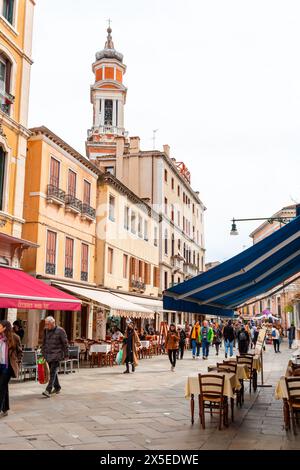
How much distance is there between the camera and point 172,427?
24.3ft

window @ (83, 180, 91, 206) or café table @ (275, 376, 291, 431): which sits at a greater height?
window @ (83, 180, 91, 206)

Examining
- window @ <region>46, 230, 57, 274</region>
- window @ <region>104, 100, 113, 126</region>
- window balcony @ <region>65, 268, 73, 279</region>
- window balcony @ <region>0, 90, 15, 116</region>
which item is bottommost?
window balcony @ <region>65, 268, 73, 279</region>

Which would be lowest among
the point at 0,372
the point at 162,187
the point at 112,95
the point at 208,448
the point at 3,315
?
the point at 208,448

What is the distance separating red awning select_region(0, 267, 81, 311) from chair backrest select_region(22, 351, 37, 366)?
1.45m

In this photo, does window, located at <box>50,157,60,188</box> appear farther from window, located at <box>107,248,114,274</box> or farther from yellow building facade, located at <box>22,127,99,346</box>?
window, located at <box>107,248,114,274</box>

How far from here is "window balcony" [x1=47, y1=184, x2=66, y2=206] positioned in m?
18.8

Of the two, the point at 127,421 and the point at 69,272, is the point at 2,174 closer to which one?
the point at 69,272

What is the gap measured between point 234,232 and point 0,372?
12321 millimetres

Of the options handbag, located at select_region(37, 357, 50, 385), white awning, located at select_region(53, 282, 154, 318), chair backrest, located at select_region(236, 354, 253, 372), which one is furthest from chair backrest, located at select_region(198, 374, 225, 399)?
white awning, located at select_region(53, 282, 154, 318)

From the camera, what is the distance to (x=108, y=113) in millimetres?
45094

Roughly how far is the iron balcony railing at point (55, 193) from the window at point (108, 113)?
2631 centimetres

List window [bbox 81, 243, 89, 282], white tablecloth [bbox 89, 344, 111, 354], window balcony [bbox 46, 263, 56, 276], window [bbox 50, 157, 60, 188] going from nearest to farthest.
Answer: white tablecloth [bbox 89, 344, 111, 354] < window balcony [bbox 46, 263, 56, 276] < window [bbox 50, 157, 60, 188] < window [bbox 81, 243, 89, 282]

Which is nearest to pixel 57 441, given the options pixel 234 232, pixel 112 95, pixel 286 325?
pixel 234 232
